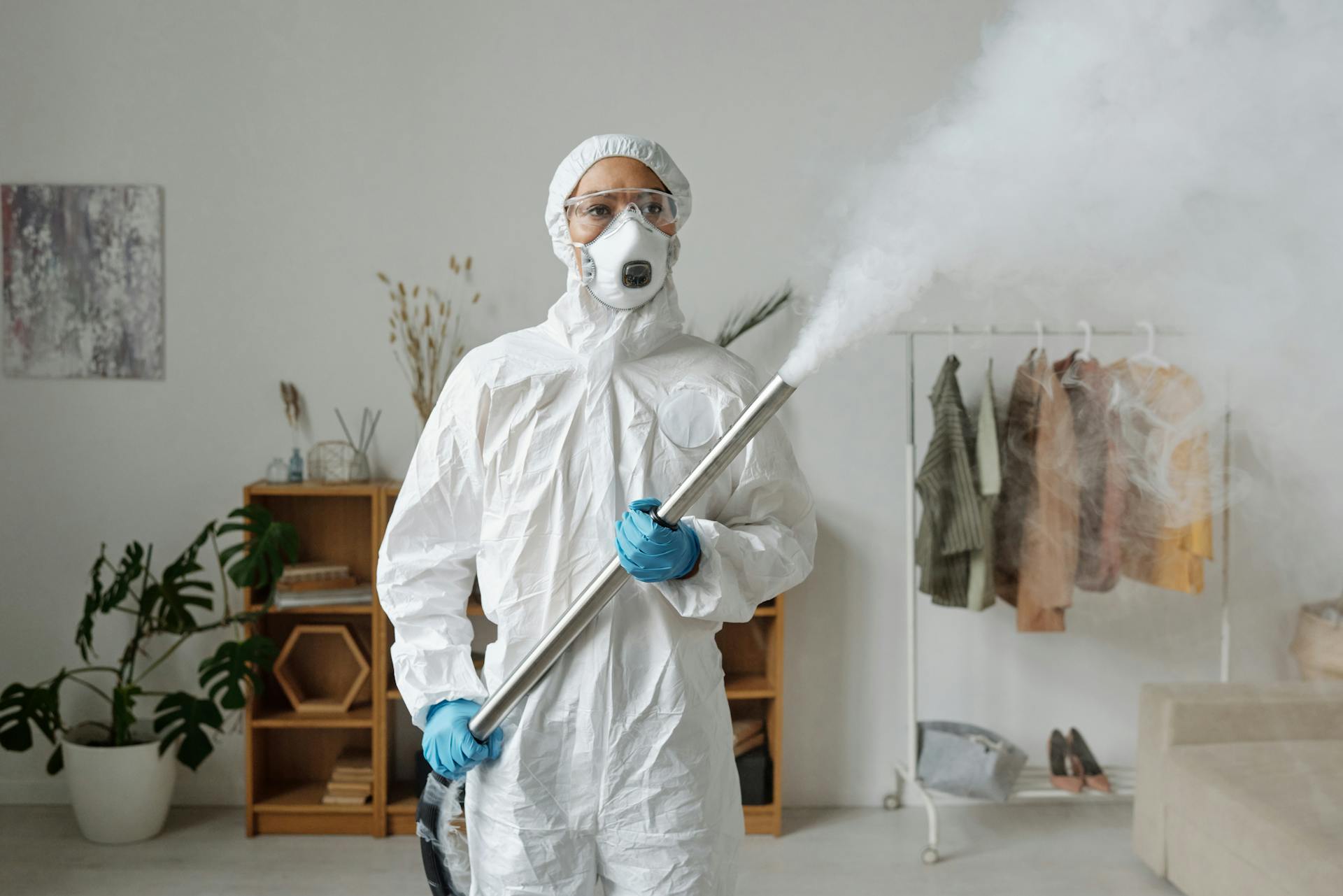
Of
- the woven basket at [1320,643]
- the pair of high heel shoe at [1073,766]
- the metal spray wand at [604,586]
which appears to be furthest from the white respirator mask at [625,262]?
the pair of high heel shoe at [1073,766]

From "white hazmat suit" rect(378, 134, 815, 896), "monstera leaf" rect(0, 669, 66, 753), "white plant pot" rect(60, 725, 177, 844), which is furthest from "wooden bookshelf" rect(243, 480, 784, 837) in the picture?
"white hazmat suit" rect(378, 134, 815, 896)

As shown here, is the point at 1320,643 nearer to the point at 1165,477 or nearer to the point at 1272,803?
the point at 1165,477

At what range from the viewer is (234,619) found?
9.05ft

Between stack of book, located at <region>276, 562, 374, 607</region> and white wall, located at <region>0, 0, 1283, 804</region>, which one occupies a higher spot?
white wall, located at <region>0, 0, 1283, 804</region>

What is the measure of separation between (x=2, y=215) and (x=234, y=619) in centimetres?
139

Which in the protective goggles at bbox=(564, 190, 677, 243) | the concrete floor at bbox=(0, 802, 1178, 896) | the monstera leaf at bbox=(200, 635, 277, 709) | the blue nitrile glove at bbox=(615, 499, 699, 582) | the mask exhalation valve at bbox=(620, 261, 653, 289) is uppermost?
the protective goggles at bbox=(564, 190, 677, 243)

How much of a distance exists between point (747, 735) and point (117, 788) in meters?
1.71

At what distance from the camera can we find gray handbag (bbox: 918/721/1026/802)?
2850 millimetres

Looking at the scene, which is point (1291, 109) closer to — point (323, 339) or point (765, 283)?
point (765, 283)

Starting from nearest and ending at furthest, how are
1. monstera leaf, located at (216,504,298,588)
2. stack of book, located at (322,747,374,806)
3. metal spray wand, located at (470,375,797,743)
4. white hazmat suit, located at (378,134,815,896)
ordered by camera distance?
metal spray wand, located at (470,375,797,743) → white hazmat suit, located at (378,134,815,896) → monstera leaf, located at (216,504,298,588) → stack of book, located at (322,747,374,806)

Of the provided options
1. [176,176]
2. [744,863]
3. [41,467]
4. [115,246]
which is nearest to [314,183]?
[176,176]

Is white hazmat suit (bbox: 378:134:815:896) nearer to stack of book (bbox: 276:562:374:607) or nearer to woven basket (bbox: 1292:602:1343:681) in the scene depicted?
woven basket (bbox: 1292:602:1343:681)

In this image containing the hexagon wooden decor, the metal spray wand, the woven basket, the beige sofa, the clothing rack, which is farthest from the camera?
the hexagon wooden decor

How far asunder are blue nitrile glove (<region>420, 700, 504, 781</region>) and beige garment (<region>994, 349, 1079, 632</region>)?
1852 millimetres
